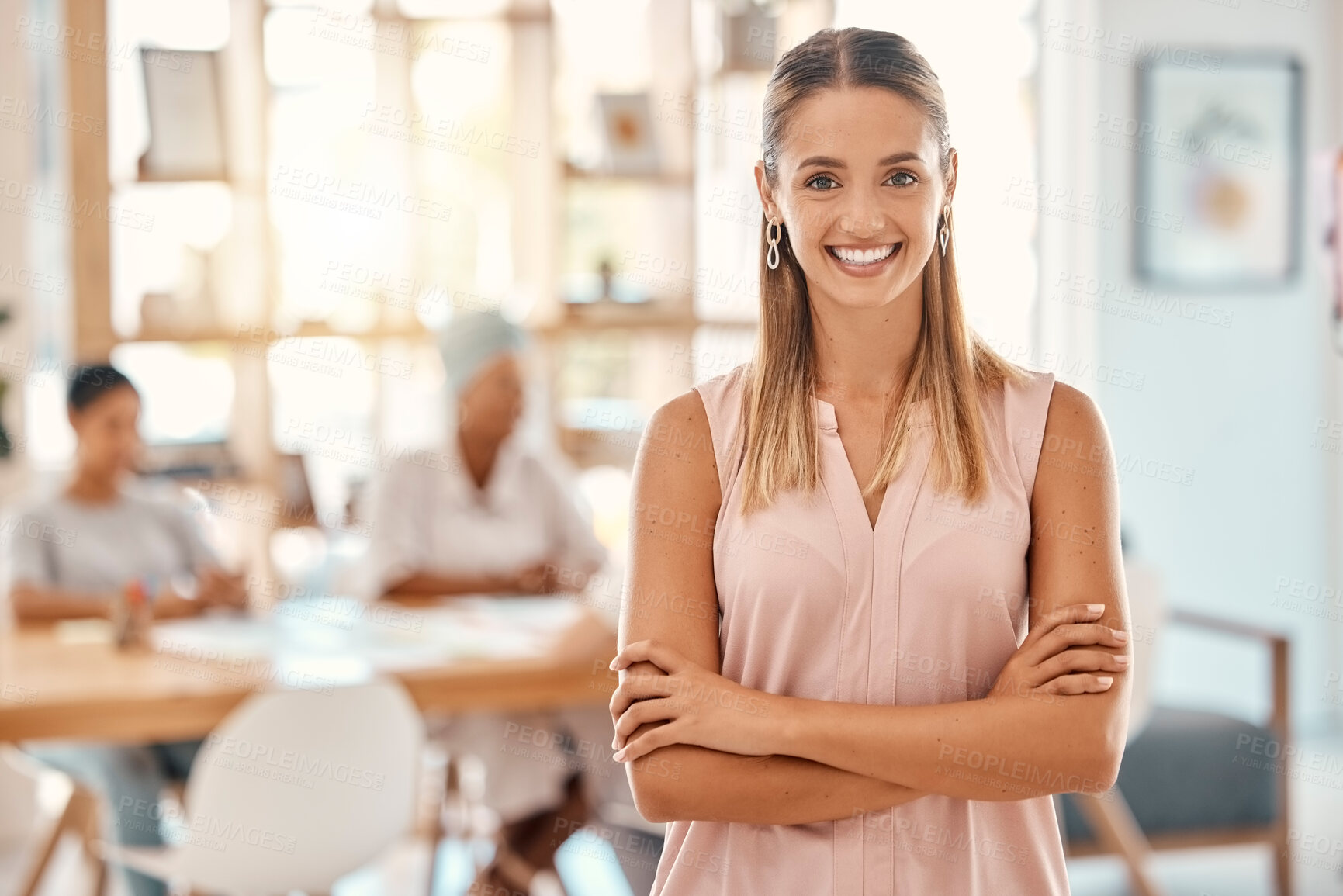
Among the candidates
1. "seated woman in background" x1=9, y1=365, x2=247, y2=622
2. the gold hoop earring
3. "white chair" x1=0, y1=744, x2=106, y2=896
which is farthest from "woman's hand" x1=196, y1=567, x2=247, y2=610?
the gold hoop earring

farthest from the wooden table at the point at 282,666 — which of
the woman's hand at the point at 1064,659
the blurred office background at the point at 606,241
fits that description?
the woman's hand at the point at 1064,659

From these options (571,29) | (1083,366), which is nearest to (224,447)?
(571,29)

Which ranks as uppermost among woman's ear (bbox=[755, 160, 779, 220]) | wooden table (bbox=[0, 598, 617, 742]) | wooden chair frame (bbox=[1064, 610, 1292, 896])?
woman's ear (bbox=[755, 160, 779, 220])

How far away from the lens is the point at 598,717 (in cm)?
333

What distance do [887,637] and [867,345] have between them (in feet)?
1.05

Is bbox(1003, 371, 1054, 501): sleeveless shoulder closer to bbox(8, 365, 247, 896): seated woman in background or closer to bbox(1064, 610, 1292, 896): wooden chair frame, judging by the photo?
bbox(1064, 610, 1292, 896): wooden chair frame

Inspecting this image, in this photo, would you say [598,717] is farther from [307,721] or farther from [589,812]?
[307,721]

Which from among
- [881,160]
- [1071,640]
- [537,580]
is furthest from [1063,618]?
[537,580]

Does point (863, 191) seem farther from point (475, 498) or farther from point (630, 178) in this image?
point (630, 178)

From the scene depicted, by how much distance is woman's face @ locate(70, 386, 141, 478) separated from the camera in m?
3.31

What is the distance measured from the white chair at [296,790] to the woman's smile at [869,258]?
1.43m

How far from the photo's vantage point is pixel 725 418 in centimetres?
150

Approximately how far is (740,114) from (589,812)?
255 cm

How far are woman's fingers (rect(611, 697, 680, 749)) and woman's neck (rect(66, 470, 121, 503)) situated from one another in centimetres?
244
